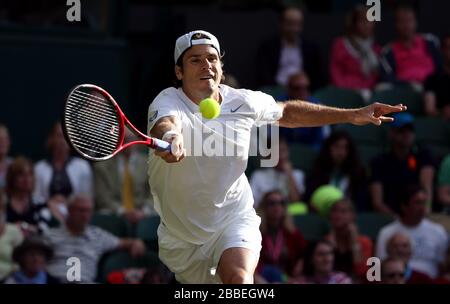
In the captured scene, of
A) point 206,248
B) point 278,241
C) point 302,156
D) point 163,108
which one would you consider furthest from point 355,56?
point 163,108

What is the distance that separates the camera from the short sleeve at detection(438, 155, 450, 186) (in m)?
13.4

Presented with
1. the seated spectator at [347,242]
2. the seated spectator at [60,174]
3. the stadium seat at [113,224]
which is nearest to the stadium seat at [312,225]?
the seated spectator at [347,242]

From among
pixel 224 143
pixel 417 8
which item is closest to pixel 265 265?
pixel 224 143

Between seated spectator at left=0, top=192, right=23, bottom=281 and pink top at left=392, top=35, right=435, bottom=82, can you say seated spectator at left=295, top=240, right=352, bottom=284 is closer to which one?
seated spectator at left=0, top=192, right=23, bottom=281

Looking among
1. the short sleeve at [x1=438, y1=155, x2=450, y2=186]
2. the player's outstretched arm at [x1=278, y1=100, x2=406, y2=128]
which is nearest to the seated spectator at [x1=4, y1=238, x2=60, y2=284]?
the player's outstretched arm at [x1=278, y1=100, x2=406, y2=128]

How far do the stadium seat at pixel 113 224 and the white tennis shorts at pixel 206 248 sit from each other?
3667 millimetres

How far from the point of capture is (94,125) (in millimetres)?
8320

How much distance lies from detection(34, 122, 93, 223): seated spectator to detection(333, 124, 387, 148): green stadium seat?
2.66 m

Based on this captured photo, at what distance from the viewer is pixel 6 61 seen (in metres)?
14.1

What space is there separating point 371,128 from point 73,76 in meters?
3.07

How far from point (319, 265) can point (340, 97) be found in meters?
2.80

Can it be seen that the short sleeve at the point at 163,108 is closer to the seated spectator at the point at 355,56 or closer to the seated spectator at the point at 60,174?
the seated spectator at the point at 60,174

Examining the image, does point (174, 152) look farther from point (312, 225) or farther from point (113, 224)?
point (312, 225)

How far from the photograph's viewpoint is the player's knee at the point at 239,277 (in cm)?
836
